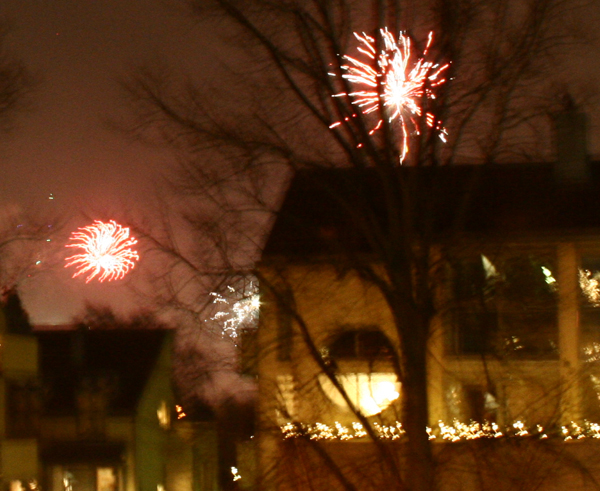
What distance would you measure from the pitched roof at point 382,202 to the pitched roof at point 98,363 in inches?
877

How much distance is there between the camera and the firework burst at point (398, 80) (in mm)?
9837

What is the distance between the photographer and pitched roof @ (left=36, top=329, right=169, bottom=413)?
110ft

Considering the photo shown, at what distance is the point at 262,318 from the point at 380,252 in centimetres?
195

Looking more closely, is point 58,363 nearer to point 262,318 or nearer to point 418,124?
point 262,318

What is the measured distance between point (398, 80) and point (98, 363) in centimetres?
2839

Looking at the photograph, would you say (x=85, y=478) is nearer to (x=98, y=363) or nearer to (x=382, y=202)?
(x=98, y=363)

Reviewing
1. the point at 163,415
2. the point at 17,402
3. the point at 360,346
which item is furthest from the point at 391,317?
the point at 163,415

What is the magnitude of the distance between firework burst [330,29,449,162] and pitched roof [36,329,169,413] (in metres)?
23.8

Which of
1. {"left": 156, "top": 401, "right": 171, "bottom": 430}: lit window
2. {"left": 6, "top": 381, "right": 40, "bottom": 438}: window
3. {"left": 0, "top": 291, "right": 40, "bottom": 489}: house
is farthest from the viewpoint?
{"left": 156, "top": 401, "right": 171, "bottom": 430}: lit window

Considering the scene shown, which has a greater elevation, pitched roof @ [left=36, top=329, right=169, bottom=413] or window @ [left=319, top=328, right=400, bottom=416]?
pitched roof @ [left=36, top=329, right=169, bottom=413]

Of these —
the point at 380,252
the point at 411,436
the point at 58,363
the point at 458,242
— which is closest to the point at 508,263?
the point at 458,242

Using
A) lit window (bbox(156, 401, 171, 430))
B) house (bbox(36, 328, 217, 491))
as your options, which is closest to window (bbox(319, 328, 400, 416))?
house (bbox(36, 328, 217, 491))

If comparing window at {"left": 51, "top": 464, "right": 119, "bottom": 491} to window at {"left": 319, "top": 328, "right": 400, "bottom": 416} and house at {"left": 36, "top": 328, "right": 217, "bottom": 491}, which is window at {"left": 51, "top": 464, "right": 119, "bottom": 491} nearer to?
house at {"left": 36, "top": 328, "right": 217, "bottom": 491}

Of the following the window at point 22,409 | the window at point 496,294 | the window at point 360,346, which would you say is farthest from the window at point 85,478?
the window at point 496,294
